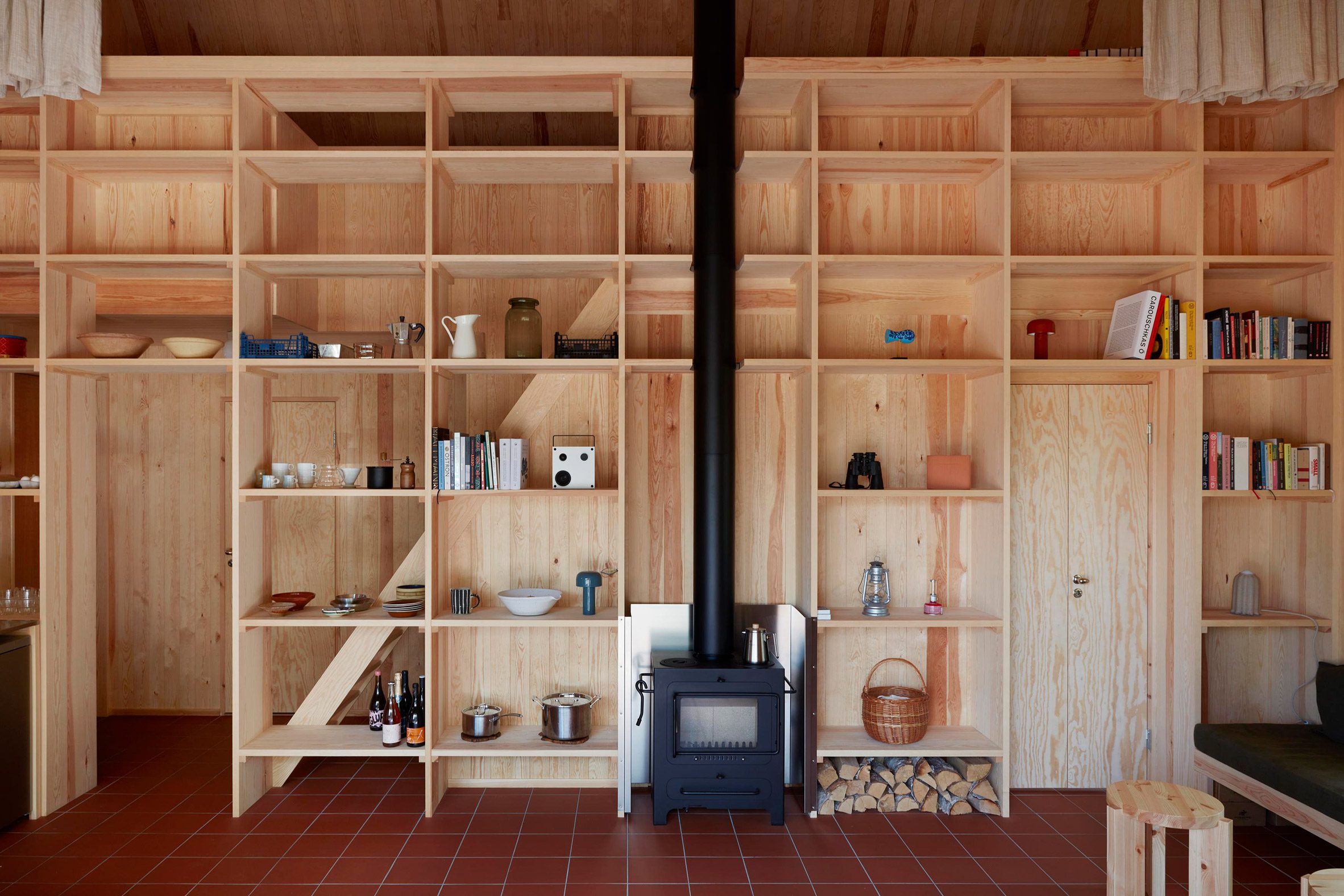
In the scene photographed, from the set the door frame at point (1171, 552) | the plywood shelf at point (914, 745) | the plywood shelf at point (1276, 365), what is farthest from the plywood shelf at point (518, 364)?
the plywood shelf at point (1276, 365)

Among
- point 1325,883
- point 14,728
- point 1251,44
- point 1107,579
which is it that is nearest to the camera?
point 1325,883

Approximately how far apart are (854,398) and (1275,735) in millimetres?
2198

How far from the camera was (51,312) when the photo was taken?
379 centimetres

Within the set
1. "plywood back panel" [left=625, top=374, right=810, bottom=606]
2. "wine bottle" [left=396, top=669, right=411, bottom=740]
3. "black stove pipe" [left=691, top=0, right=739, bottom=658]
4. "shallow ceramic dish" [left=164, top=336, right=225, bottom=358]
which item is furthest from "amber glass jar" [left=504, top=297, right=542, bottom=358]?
"wine bottle" [left=396, top=669, right=411, bottom=740]

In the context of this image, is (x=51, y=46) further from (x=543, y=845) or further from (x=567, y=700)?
(x=543, y=845)

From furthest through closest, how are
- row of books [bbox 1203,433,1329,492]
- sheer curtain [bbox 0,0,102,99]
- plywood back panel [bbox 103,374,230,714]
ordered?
plywood back panel [bbox 103,374,230,714], row of books [bbox 1203,433,1329,492], sheer curtain [bbox 0,0,102,99]

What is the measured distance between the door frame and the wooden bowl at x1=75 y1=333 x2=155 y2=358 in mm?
3918

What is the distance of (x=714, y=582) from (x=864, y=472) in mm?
871

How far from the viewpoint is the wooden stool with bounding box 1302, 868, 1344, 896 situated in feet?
7.27

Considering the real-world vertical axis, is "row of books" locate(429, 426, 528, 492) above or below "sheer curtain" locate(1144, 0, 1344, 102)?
below

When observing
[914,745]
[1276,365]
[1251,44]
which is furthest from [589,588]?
[1251,44]

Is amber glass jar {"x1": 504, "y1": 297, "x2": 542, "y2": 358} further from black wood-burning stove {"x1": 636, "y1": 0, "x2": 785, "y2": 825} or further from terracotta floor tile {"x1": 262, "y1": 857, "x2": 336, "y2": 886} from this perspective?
terracotta floor tile {"x1": 262, "y1": 857, "x2": 336, "y2": 886}

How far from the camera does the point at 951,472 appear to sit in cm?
390

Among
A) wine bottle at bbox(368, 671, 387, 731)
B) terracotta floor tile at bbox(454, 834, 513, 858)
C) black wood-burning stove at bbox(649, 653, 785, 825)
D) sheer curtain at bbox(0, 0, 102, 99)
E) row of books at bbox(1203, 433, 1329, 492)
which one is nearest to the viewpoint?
terracotta floor tile at bbox(454, 834, 513, 858)
